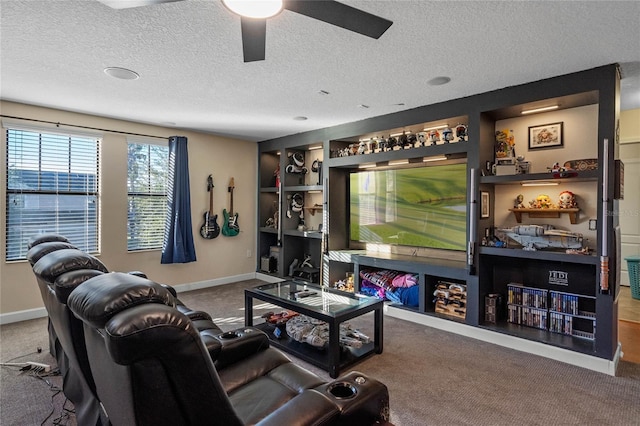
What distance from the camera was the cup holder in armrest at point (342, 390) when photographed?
1.32 m

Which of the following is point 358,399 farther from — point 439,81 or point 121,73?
point 121,73

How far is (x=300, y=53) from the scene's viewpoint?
2.58 m

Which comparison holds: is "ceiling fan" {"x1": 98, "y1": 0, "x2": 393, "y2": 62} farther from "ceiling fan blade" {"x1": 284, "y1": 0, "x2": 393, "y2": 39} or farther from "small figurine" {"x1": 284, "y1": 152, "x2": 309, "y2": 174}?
"small figurine" {"x1": 284, "y1": 152, "x2": 309, "y2": 174}

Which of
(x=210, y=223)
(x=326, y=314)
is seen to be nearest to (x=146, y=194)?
(x=210, y=223)

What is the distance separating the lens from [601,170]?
9.00ft

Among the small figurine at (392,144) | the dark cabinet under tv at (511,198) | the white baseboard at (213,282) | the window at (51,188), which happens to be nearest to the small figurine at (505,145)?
the dark cabinet under tv at (511,198)

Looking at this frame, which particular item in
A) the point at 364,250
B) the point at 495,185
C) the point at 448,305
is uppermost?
the point at 495,185

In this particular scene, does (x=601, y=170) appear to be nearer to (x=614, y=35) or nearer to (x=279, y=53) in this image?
(x=614, y=35)

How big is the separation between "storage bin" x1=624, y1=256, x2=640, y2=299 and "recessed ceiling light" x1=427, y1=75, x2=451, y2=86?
398 centimetres

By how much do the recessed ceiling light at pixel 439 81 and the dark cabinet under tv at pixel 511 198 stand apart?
565 mm

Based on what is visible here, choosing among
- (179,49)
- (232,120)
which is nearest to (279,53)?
(179,49)

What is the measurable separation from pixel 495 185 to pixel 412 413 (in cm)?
258

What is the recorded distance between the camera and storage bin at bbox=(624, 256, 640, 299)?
15.2 ft

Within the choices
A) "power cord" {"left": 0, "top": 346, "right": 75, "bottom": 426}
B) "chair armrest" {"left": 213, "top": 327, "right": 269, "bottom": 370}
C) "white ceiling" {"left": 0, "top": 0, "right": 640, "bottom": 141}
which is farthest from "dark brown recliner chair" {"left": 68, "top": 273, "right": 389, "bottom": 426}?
"white ceiling" {"left": 0, "top": 0, "right": 640, "bottom": 141}
